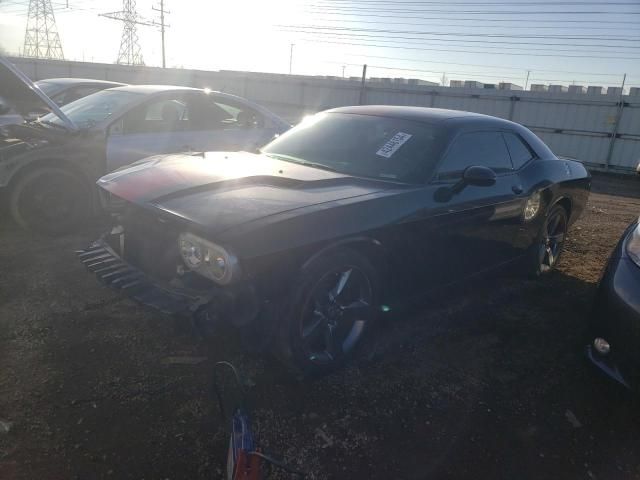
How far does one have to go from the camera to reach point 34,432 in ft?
7.12

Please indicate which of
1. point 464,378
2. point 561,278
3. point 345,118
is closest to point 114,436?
point 464,378

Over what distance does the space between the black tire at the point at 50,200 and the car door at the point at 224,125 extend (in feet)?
4.48

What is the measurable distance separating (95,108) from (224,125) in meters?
1.47

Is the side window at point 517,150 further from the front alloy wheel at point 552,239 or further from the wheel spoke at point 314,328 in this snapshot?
the wheel spoke at point 314,328

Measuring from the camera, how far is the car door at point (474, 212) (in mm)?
3121

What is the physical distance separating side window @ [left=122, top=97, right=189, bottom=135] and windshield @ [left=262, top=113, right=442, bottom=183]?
6.96ft

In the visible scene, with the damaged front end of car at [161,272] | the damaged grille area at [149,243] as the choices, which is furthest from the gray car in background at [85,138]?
the damaged grille area at [149,243]

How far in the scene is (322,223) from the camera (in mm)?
2457

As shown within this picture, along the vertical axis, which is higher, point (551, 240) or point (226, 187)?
point (226, 187)

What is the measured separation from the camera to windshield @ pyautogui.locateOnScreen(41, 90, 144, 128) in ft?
17.0

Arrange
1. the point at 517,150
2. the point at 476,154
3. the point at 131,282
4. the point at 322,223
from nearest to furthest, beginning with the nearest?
the point at 322,223
the point at 131,282
the point at 476,154
the point at 517,150

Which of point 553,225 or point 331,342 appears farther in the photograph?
point 553,225

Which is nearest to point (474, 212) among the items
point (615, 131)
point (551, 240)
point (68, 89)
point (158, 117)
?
point (551, 240)

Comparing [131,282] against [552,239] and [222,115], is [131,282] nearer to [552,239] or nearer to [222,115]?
[222,115]
